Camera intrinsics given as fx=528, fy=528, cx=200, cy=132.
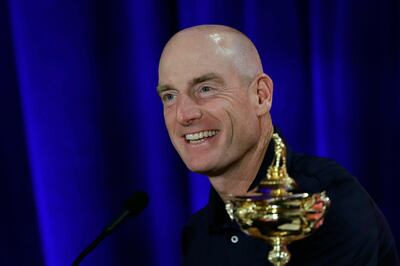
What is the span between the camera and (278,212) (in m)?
0.57

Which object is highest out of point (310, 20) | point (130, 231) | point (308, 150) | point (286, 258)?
point (310, 20)

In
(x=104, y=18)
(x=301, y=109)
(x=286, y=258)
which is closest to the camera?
(x=286, y=258)

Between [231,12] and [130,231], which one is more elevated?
[231,12]

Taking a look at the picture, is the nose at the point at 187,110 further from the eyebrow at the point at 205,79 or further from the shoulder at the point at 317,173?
the shoulder at the point at 317,173

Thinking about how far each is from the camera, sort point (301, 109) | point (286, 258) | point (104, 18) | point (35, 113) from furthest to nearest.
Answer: point (301, 109) → point (104, 18) → point (35, 113) → point (286, 258)

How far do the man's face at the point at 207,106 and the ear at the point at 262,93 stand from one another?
22 millimetres

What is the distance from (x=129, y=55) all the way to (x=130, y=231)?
0.51m

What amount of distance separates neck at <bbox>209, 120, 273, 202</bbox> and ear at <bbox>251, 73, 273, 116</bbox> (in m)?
0.05

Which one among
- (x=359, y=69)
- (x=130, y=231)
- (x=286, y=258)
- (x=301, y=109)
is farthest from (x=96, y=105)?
(x=286, y=258)

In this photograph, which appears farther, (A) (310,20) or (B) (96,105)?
(A) (310,20)

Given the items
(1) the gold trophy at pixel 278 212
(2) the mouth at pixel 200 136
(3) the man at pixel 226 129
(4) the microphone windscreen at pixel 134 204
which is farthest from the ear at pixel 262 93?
(1) the gold trophy at pixel 278 212

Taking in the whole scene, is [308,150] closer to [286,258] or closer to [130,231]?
[130,231]

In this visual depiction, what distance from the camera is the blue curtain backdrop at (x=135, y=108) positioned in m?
1.41

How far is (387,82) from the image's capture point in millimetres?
1669
